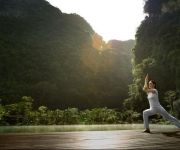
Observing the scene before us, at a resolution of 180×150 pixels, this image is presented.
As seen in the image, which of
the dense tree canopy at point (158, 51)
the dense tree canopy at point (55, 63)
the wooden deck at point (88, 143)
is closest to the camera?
the wooden deck at point (88, 143)

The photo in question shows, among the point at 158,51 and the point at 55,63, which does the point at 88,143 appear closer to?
the point at 158,51

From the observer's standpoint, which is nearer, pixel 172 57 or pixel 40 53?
pixel 172 57

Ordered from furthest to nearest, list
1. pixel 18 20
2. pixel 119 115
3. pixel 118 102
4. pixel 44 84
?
1. pixel 18 20
2. pixel 118 102
3. pixel 44 84
4. pixel 119 115

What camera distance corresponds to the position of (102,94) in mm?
48531

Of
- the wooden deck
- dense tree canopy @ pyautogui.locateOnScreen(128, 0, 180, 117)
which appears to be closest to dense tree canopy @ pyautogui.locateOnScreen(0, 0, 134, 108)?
dense tree canopy @ pyautogui.locateOnScreen(128, 0, 180, 117)

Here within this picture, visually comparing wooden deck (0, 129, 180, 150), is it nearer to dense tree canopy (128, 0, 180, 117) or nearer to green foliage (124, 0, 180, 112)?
green foliage (124, 0, 180, 112)

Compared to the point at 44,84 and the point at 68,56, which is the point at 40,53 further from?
the point at 44,84

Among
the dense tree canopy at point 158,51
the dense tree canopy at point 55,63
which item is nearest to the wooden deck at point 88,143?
the dense tree canopy at point 158,51

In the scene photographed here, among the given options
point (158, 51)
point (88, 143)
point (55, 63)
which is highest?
point (55, 63)

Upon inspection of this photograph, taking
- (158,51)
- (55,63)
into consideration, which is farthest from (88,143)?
(55,63)

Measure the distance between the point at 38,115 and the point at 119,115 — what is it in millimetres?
6396

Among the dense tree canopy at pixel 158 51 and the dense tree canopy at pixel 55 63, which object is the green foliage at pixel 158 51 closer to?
the dense tree canopy at pixel 158 51

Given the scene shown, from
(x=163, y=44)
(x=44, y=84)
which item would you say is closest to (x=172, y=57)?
(x=163, y=44)

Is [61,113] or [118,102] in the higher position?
[118,102]
